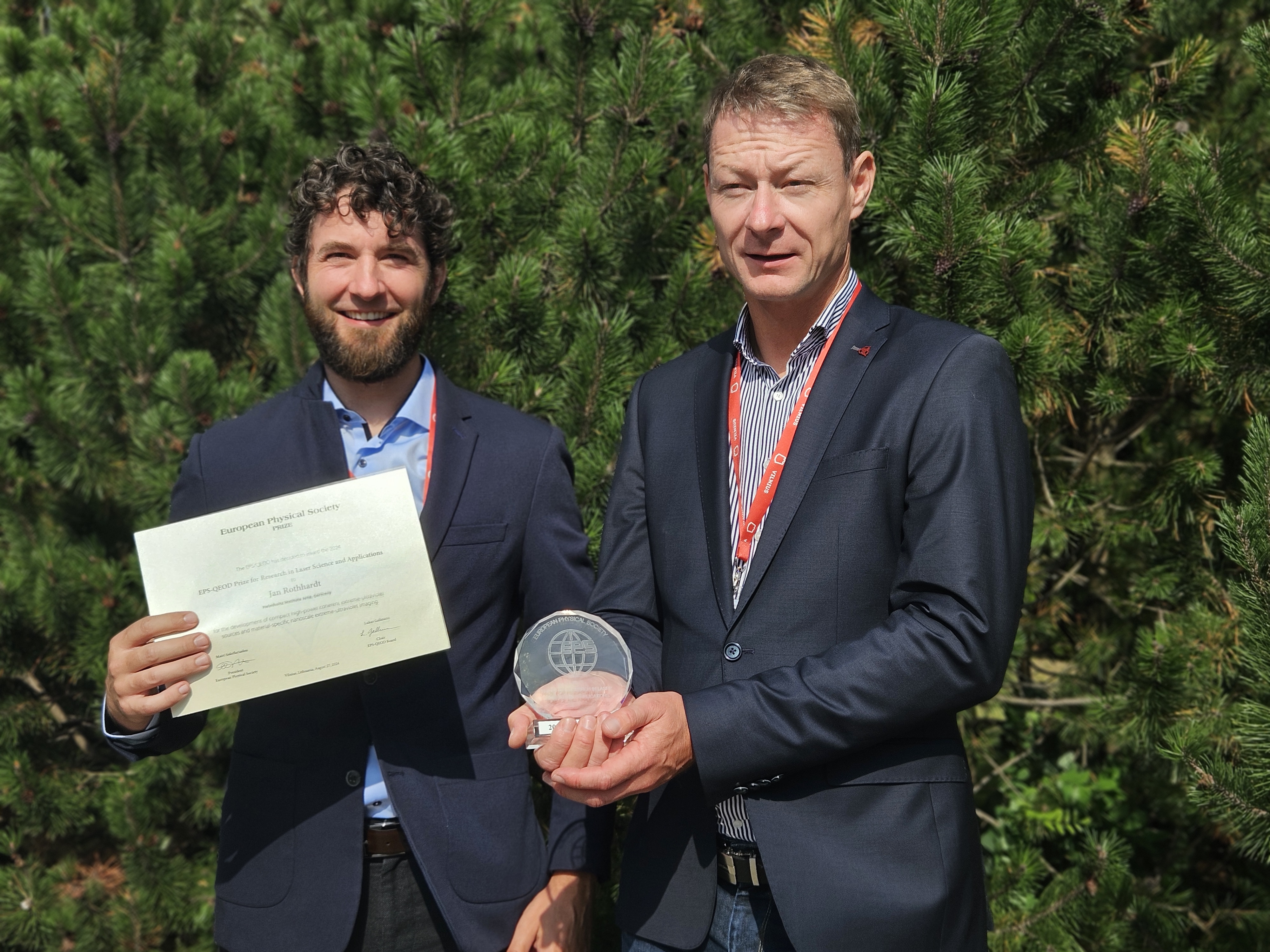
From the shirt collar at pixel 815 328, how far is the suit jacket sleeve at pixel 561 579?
0.58 meters

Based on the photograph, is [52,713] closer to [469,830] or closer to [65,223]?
[65,223]

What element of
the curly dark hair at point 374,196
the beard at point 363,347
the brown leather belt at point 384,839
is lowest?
the brown leather belt at point 384,839

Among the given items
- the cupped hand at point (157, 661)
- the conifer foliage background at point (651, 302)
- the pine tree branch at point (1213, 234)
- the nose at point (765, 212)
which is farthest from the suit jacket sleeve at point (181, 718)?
the pine tree branch at point (1213, 234)

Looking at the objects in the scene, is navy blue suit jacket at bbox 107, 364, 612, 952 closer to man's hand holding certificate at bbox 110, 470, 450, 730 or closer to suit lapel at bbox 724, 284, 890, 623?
man's hand holding certificate at bbox 110, 470, 450, 730

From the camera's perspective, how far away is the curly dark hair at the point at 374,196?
2.40 metres

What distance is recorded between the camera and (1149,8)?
2.66 meters

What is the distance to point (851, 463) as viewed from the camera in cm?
172

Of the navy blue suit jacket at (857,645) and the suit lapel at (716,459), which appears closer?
the navy blue suit jacket at (857,645)

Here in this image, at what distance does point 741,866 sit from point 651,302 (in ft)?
5.87

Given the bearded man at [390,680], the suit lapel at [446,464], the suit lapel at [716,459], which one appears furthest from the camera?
the suit lapel at [446,464]

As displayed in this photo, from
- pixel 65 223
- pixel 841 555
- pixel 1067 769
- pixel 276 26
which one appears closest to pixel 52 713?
pixel 65 223

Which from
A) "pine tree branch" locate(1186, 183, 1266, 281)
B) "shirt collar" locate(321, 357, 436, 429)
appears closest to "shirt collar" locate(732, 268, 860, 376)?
"shirt collar" locate(321, 357, 436, 429)

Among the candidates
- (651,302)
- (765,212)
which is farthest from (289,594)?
(651,302)

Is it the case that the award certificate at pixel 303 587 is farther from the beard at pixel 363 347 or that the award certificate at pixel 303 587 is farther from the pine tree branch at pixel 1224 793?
the pine tree branch at pixel 1224 793
